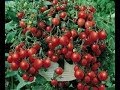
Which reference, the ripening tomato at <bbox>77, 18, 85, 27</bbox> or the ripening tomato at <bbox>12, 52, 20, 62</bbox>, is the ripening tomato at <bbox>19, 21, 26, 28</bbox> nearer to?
the ripening tomato at <bbox>12, 52, 20, 62</bbox>

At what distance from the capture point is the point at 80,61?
1667mm

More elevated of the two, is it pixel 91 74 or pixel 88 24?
pixel 88 24

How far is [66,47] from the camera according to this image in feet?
5.43

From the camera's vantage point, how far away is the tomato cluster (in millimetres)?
1638

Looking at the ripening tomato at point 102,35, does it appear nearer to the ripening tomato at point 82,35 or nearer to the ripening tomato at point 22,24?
the ripening tomato at point 82,35

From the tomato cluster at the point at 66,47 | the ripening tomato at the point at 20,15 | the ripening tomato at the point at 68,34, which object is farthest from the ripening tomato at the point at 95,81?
the ripening tomato at the point at 20,15

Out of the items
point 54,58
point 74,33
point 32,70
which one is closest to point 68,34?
point 74,33

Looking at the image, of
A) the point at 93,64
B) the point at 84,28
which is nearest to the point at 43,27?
the point at 84,28

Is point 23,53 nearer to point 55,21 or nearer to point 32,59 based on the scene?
point 32,59

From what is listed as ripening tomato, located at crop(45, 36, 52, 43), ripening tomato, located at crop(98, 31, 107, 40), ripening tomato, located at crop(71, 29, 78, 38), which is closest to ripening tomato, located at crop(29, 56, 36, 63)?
ripening tomato, located at crop(45, 36, 52, 43)

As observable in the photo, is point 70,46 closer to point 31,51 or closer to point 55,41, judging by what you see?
point 55,41

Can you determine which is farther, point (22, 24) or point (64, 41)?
point (22, 24)

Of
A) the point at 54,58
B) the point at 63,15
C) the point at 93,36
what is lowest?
the point at 54,58
